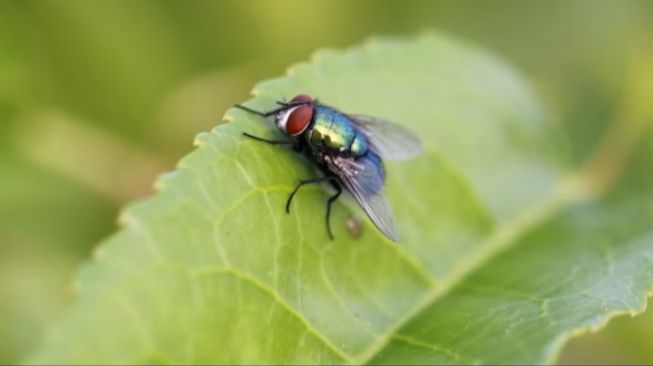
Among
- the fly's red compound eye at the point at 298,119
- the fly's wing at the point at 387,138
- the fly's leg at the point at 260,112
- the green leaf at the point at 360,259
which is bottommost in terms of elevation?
the green leaf at the point at 360,259

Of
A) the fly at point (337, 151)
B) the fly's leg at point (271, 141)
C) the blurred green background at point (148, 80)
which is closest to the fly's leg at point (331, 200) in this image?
the fly at point (337, 151)

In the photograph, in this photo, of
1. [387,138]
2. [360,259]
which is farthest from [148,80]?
[360,259]

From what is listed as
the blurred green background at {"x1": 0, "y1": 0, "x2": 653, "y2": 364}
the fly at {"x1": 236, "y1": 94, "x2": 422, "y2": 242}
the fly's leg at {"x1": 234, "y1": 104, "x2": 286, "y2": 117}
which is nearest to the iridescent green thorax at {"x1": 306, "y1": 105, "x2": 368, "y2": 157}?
the fly at {"x1": 236, "y1": 94, "x2": 422, "y2": 242}

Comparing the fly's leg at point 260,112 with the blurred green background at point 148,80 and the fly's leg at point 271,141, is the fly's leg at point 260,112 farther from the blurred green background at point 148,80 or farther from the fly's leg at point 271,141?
the blurred green background at point 148,80

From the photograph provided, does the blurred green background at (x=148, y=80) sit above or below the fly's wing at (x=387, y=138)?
above

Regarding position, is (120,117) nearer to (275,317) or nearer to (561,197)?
(561,197)

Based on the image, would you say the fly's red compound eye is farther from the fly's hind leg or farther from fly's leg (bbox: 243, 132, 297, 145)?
the fly's hind leg
